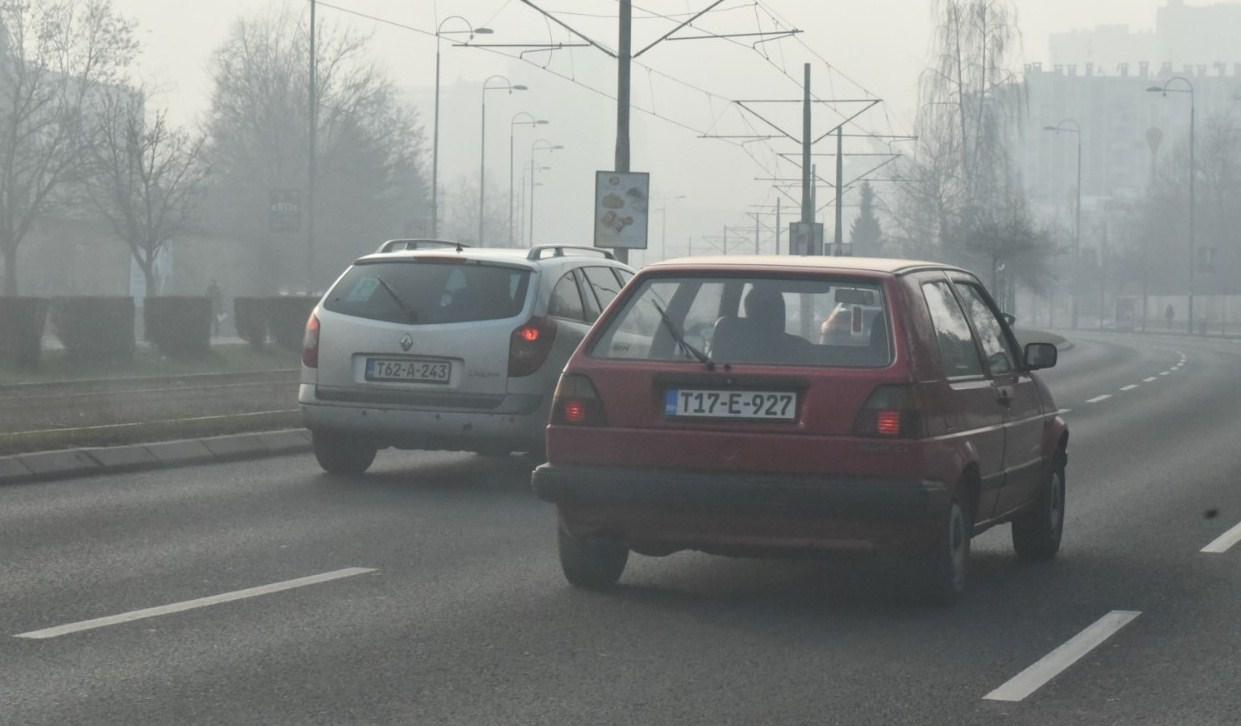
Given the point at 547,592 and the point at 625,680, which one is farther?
the point at 547,592

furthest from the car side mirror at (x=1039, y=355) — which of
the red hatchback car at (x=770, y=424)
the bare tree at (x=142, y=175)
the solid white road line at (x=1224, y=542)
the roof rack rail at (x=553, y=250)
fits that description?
the bare tree at (x=142, y=175)

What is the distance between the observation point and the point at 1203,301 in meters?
122

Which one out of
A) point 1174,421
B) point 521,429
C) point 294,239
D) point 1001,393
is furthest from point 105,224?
point 1001,393

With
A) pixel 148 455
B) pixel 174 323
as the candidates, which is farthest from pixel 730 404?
pixel 174 323

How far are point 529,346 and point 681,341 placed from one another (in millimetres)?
4837

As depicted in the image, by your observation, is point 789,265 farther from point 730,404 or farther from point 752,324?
point 730,404

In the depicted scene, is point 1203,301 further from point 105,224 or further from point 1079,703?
point 1079,703

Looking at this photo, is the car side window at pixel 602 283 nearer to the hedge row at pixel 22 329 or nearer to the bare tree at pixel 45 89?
the hedge row at pixel 22 329

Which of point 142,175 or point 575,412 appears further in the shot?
point 142,175

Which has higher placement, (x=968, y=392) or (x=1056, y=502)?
(x=968, y=392)

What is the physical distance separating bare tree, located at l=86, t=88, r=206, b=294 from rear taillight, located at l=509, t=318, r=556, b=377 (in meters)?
33.9

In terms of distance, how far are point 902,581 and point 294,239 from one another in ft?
223

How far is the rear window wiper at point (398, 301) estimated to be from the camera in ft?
44.3

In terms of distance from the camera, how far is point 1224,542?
1120 centimetres
